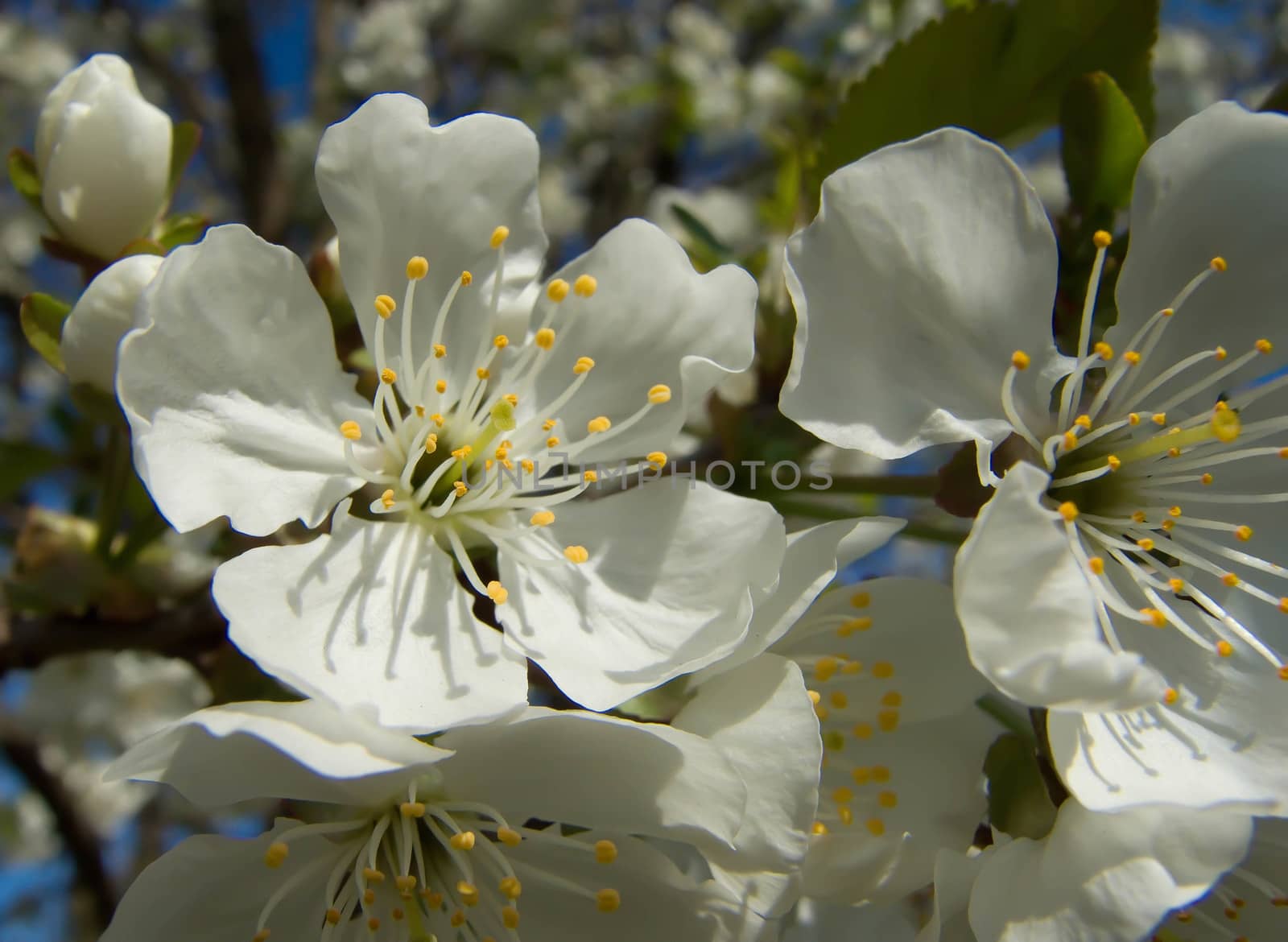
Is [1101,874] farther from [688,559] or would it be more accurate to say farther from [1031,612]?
[688,559]

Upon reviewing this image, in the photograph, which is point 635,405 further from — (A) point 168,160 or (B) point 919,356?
(A) point 168,160

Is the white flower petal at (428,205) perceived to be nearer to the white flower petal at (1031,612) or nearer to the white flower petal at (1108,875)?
the white flower petal at (1031,612)

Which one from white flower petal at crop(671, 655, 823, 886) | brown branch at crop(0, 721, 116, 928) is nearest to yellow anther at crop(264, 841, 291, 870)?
white flower petal at crop(671, 655, 823, 886)

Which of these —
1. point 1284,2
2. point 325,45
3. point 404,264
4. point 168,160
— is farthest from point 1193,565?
point 1284,2

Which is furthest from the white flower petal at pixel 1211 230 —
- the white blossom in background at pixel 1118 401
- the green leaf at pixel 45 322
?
the green leaf at pixel 45 322

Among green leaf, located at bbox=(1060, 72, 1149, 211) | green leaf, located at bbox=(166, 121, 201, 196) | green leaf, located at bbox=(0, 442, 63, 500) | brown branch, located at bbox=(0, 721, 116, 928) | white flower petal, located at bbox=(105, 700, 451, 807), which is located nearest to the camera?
white flower petal, located at bbox=(105, 700, 451, 807)

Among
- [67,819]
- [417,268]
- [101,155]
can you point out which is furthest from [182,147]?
[67,819]

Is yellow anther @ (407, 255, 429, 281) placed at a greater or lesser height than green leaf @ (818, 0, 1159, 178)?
lesser

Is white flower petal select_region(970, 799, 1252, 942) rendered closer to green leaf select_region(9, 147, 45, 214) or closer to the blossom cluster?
the blossom cluster
